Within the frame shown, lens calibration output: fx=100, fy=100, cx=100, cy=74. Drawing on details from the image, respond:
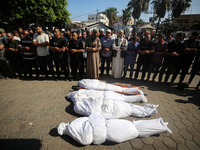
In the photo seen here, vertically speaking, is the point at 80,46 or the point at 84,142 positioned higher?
the point at 80,46

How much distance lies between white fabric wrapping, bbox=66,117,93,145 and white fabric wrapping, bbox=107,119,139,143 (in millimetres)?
370

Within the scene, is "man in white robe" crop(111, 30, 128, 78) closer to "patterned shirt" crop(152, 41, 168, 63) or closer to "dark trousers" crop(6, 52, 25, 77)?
"patterned shirt" crop(152, 41, 168, 63)

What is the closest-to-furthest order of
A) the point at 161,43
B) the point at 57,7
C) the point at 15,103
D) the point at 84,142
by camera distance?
1. the point at 84,142
2. the point at 15,103
3. the point at 161,43
4. the point at 57,7

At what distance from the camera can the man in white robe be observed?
4.42 meters

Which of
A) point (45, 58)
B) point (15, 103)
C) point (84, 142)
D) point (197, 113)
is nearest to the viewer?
point (84, 142)

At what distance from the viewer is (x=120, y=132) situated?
192 centimetres

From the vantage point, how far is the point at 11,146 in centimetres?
192

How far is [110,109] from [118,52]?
9.80 ft

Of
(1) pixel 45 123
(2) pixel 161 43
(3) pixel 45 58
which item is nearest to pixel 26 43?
(3) pixel 45 58

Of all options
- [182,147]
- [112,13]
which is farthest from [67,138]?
[112,13]

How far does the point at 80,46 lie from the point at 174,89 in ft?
14.3

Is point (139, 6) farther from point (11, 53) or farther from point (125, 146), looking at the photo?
point (125, 146)

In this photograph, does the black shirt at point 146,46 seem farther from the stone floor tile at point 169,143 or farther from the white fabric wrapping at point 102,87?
the stone floor tile at point 169,143

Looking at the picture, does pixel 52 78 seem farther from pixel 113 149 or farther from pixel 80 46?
pixel 113 149
